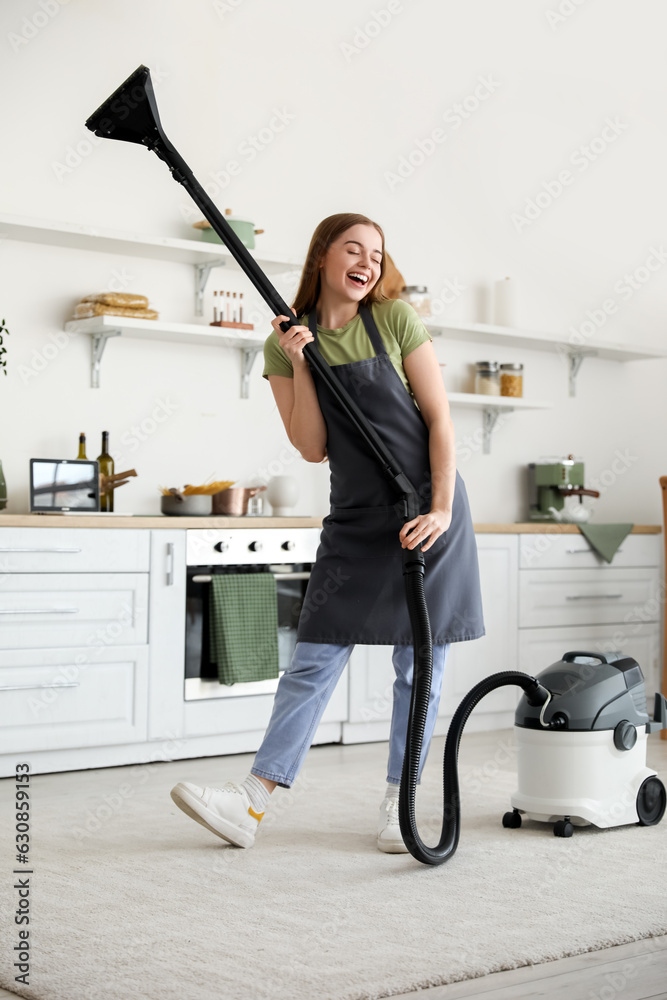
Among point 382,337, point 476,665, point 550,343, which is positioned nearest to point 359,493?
point 382,337

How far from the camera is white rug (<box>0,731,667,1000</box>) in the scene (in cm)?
163

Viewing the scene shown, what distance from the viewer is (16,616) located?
10.4ft

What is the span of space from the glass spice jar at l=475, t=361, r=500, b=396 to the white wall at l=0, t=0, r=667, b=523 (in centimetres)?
11

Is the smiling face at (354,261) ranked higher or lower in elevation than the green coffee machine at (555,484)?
higher

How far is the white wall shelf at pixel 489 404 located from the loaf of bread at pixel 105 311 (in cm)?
130

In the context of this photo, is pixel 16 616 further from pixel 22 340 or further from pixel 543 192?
pixel 543 192

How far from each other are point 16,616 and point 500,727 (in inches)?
77.1

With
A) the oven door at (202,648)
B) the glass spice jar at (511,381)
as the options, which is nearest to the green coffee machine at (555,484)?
the glass spice jar at (511,381)

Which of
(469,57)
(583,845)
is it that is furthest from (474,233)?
(583,845)

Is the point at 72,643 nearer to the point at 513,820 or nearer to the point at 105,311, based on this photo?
the point at 105,311

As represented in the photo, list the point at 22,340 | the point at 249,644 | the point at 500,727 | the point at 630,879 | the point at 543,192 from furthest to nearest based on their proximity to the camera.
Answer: the point at 543,192 < the point at 500,727 < the point at 22,340 < the point at 249,644 < the point at 630,879

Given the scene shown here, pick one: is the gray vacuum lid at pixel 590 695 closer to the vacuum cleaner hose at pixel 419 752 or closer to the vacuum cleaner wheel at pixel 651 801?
the vacuum cleaner wheel at pixel 651 801

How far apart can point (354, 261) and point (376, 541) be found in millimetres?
584

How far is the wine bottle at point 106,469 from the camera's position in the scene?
3.76m
